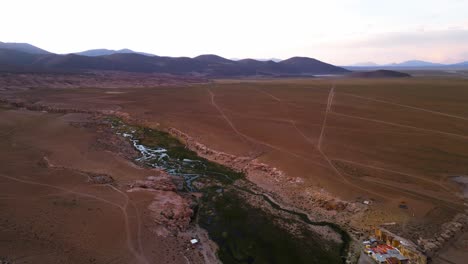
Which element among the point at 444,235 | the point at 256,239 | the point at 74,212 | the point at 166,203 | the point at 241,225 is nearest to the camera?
the point at 444,235

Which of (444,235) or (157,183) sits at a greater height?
(157,183)

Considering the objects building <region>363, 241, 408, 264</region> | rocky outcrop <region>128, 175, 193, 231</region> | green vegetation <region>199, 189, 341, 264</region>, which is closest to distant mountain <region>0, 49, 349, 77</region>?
rocky outcrop <region>128, 175, 193, 231</region>

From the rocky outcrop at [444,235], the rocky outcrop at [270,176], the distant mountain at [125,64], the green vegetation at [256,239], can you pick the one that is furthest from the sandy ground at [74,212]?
the distant mountain at [125,64]

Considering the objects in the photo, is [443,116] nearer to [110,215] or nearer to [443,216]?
[443,216]

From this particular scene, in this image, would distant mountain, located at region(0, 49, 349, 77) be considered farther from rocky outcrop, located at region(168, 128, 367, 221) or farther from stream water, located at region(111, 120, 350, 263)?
stream water, located at region(111, 120, 350, 263)

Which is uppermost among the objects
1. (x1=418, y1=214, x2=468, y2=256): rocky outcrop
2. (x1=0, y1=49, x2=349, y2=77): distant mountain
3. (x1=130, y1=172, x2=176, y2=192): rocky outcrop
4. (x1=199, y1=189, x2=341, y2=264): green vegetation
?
(x1=0, y1=49, x2=349, y2=77): distant mountain

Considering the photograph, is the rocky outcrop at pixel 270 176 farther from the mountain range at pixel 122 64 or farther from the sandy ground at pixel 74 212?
the mountain range at pixel 122 64

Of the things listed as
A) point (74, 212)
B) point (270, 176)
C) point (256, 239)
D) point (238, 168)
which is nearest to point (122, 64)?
point (238, 168)

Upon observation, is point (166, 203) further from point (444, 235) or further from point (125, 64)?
point (125, 64)
